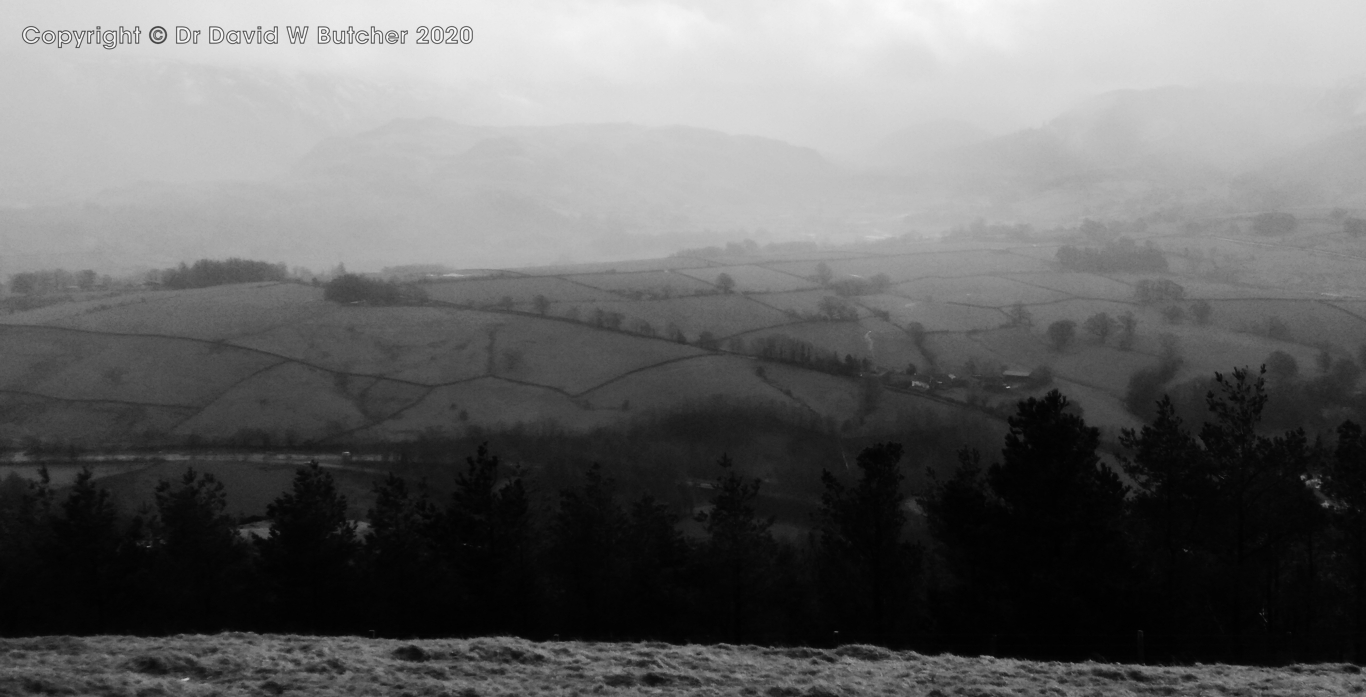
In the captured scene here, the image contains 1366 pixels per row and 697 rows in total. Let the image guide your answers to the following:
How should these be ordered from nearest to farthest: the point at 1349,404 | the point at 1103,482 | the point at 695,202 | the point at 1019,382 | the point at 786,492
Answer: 1. the point at 1103,482
2. the point at 786,492
3. the point at 1349,404
4. the point at 1019,382
5. the point at 695,202

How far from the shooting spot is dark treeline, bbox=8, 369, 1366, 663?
27.2 metres

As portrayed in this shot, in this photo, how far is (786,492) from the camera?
42750 millimetres

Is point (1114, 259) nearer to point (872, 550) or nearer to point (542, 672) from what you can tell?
point (872, 550)

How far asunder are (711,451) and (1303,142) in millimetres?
101832

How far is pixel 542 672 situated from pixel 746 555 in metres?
15.5

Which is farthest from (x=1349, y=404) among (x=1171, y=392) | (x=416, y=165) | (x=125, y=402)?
(x=416, y=165)

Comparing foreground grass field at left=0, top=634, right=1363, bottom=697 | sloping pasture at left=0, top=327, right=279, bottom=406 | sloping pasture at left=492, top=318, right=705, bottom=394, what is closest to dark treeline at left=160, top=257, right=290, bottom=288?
sloping pasture at left=0, top=327, right=279, bottom=406

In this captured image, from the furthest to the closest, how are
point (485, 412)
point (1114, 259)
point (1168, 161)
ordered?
point (1168, 161)
point (1114, 259)
point (485, 412)

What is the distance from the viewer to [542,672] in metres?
15.0

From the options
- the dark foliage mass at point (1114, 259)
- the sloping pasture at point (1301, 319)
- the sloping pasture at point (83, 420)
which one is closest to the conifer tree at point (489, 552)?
the sloping pasture at point (83, 420)

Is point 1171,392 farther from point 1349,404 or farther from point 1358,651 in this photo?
point 1358,651

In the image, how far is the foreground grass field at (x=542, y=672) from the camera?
1371 centimetres

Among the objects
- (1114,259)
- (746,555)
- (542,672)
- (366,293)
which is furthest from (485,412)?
(1114,259)

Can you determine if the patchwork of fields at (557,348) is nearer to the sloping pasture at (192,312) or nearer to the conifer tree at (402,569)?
the sloping pasture at (192,312)
